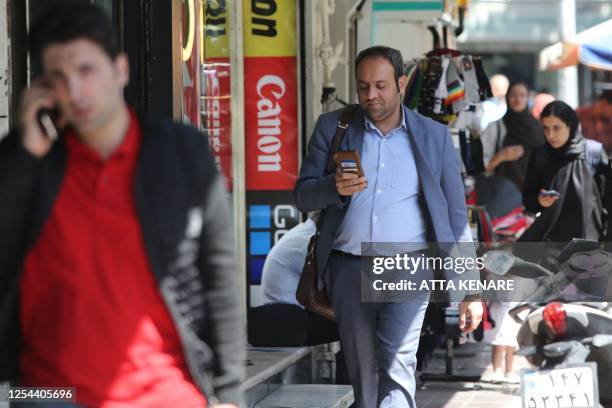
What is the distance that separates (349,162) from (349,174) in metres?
0.05

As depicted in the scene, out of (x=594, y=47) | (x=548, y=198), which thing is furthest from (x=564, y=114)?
(x=594, y=47)

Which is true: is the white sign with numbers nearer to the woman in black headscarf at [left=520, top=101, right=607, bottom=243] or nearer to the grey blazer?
the grey blazer

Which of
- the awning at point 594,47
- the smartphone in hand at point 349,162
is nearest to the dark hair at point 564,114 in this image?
the awning at point 594,47

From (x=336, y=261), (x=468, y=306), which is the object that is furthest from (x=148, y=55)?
(x=468, y=306)

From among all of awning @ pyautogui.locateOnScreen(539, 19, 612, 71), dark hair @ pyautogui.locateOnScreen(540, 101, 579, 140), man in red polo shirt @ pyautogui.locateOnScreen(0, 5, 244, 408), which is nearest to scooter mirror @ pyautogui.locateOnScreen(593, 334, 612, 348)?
dark hair @ pyautogui.locateOnScreen(540, 101, 579, 140)

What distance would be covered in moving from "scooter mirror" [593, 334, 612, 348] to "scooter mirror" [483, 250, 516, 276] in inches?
25.2

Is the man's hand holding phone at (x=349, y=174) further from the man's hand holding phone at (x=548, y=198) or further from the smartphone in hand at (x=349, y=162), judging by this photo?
the man's hand holding phone at (x=548, y=198)

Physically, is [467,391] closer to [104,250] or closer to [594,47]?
[594,47]

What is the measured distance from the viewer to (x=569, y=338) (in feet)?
26.4

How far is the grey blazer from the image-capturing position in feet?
19.9

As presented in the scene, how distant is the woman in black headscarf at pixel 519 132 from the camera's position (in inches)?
593

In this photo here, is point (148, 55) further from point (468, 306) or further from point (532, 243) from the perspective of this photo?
point (532, 243)

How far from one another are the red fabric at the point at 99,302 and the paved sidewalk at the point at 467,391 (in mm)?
6062

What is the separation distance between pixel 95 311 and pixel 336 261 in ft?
10.5
